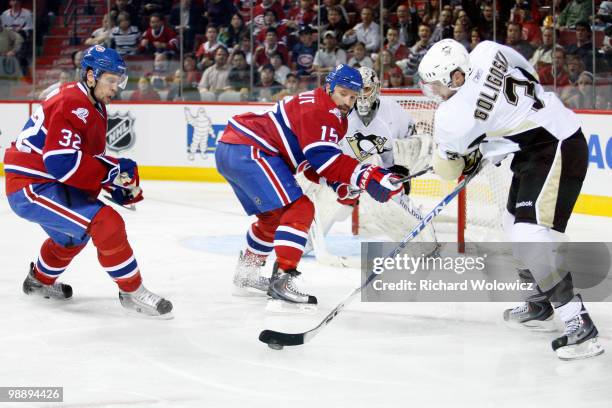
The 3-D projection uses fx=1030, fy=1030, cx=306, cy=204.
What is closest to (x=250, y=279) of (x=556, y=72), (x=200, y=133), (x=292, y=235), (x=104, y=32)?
(x=292, y=235)

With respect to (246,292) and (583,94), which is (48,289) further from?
(583,94)

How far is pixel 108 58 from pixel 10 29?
6.23 m

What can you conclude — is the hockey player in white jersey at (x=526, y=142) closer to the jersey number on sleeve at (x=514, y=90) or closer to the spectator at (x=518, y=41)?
the jersey number on sleeve at (x=514, y=90)

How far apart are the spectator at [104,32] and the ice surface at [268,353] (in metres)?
4.84

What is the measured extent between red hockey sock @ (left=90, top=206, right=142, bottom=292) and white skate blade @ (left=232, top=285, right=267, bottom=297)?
0.60 metres

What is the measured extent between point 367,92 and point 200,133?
409 centimetres

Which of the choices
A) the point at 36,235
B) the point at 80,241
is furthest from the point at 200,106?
the point at 80,241

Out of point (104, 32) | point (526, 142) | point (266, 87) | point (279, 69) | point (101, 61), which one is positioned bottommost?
point (266, 87)

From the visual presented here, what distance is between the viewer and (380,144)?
476cm

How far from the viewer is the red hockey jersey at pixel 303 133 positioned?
3705mm

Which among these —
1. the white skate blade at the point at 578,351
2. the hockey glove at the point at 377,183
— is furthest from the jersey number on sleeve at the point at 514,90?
the white skate blade at the point at 578,351

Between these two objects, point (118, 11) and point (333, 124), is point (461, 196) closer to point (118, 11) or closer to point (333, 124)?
point (333, 124)

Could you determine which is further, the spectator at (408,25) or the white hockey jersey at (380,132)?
the spectator at (408,25)

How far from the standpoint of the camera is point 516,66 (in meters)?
3.51
